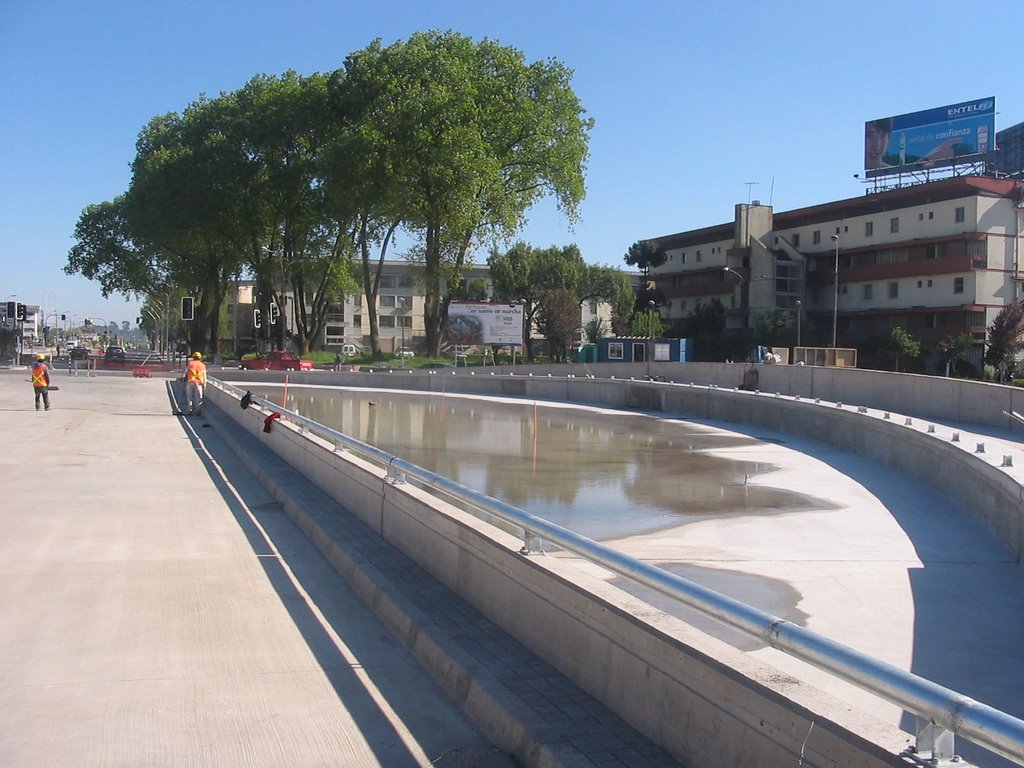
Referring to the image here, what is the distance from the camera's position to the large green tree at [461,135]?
58.3 metres

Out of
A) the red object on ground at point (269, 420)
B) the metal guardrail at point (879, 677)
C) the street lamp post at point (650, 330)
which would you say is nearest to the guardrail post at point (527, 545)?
the metal guardrail at point (879, 677)

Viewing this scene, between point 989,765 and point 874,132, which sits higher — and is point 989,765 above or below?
below

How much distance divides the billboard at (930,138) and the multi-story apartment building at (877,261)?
6.59 m

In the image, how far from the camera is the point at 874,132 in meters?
79.2

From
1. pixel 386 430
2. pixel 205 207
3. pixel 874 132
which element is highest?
pixel 874 132

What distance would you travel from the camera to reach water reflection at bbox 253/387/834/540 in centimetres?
1405

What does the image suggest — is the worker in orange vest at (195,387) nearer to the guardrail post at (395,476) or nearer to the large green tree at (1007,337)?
the guardrail post at (395,476)

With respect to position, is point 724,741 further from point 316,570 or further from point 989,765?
point 316,570

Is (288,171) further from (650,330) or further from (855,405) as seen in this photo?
(855,405)

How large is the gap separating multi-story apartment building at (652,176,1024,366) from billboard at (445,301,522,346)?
19.6 meters

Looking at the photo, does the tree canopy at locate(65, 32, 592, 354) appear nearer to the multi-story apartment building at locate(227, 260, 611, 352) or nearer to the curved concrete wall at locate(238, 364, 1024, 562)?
the curved concrete wall at locate(238, 364, 1024, 562)

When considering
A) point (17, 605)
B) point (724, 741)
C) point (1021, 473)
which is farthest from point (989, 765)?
point (1021, 473)

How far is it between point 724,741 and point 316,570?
5825 mm

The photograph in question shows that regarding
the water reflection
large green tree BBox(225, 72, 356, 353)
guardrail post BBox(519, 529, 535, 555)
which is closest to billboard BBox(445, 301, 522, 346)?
large green tree BBox(225, 72, 356, 353)
